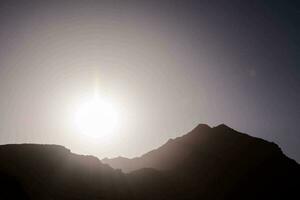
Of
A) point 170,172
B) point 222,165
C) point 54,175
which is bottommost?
point 54,175

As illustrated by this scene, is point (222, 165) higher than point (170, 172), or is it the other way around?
point (222, 165)

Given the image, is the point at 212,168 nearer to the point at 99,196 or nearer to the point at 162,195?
the point at 162,195

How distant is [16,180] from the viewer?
1746 inches

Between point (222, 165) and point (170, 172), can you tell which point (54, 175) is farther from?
point (222, 165)

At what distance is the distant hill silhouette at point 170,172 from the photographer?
48.0 m

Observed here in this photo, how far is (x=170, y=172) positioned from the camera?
79.4 meters

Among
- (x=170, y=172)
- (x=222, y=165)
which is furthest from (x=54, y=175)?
(x=222, y=165)

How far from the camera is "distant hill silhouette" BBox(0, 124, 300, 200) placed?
157 ft

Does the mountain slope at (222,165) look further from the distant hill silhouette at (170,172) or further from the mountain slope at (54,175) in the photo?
the mountain slope at (54,175)

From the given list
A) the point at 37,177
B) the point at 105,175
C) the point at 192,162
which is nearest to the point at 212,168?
the point at 192,162

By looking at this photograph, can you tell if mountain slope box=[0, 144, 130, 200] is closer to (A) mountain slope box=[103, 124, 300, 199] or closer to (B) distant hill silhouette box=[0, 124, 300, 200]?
(B) distant hill silhouette box=[0, 124, 300, 200]

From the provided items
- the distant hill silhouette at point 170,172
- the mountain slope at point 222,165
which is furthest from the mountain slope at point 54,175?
the mountain slope at point 222,165

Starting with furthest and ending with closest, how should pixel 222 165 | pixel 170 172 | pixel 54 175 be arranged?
pixel 222 165
pixel 170 172
pixel 54 175

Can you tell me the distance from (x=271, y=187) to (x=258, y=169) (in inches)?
230
